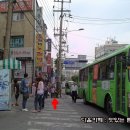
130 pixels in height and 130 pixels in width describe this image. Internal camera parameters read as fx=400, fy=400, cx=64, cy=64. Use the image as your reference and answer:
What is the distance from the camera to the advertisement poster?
16.8 meters

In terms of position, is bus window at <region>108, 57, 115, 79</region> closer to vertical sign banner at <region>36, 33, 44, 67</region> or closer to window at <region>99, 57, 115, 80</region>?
window at <region>99, 57, 115, 80</region>

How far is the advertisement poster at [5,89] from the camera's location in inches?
659

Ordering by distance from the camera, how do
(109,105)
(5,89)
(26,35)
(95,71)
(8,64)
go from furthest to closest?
(26,35)
(95,71)
(8,64)
(109,105)
(5,89)

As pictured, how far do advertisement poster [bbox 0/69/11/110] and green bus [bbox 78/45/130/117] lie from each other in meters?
4.28

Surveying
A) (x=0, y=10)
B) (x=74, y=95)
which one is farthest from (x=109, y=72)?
(x=0, y=10)

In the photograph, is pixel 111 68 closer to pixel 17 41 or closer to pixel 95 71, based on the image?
pixel 95 71

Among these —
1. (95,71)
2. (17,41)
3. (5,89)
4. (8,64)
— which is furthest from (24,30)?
(5,89)

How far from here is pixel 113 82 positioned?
52.8 ft

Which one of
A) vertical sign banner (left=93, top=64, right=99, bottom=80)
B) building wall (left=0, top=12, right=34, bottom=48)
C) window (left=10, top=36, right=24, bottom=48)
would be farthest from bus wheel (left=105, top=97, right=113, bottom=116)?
window (left=10, top=36, right=24, bottom=48)

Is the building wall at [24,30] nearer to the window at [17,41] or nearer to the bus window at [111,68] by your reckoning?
the window at [17,41]

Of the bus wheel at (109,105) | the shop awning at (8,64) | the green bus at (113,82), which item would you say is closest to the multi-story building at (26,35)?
the green bus at (113,82)

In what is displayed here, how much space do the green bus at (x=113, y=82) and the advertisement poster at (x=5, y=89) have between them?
14.1 feet

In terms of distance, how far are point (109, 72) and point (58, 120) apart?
10.9 feet

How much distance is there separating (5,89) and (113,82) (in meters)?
4.56
